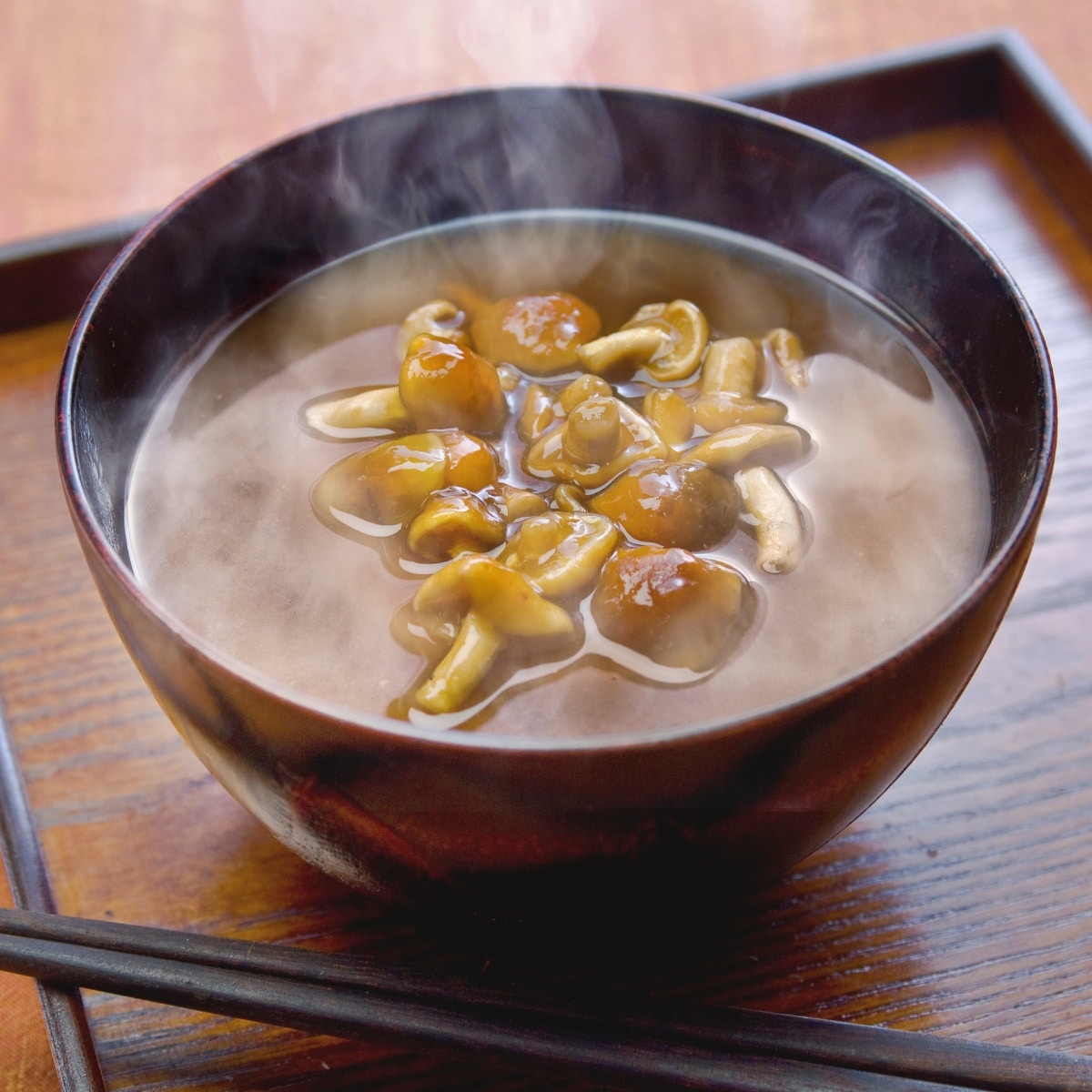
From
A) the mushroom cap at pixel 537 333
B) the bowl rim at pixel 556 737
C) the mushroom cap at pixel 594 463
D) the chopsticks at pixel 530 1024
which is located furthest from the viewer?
the mushroom cap at pixel 537 333

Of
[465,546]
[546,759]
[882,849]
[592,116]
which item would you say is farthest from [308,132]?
[882,849]

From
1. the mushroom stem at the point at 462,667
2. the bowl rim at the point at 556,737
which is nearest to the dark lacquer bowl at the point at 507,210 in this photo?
the bowl rim at the point at 556,737

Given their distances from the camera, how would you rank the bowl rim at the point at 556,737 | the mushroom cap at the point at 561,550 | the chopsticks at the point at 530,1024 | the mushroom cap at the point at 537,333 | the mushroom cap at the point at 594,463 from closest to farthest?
the bowl rim at the point at 556,737
the chopsticks at the point at 530,1024
the mushroom cap at the point at 561,550
the mushroom cap at the point at 594,463
the mushroom cap at the point at 537,333

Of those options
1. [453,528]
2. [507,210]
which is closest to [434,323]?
[507,210]

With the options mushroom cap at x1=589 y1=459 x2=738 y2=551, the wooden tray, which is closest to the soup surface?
mushroom cap at x1=589 y1=459 x2=738 y2=551

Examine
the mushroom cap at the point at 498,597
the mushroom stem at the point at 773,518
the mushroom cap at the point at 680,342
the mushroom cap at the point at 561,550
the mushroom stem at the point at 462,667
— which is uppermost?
the mushroom cap at the point at 680,342

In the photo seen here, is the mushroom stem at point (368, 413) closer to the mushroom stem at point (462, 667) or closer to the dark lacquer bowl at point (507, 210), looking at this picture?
the dark lacquer bowl at point (507, 210)

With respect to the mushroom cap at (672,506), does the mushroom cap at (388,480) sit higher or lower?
lower

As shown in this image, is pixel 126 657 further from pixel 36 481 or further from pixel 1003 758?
pixel 1003 758
